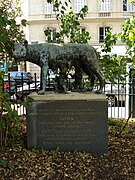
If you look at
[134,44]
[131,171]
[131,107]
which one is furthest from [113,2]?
[131,171]

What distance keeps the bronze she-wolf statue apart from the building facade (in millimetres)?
34882

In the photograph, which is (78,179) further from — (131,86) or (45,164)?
(131,86)

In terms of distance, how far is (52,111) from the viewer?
5.89 m

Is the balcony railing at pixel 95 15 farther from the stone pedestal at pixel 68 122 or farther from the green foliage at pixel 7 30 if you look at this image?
the stone pedestal at pixel 68 122

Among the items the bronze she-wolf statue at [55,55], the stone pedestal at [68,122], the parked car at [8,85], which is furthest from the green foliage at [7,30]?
the parked car at [8,85]

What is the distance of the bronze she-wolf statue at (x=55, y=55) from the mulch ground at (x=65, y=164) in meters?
1.16

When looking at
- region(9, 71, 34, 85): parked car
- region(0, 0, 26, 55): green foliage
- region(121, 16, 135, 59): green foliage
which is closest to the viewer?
region(0, 0, 26, 55): green foliage

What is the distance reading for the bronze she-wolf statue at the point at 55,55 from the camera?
5812mm

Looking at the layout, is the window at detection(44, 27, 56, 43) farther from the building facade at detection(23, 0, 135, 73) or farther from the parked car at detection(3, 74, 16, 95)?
the building facade at detection(23, 0, 135, 73)

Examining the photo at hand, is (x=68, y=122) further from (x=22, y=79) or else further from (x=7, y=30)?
(x=22, y=79)

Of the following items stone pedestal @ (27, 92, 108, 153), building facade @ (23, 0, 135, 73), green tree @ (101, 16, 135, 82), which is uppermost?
building facade @ (23, 0, 135, 73)

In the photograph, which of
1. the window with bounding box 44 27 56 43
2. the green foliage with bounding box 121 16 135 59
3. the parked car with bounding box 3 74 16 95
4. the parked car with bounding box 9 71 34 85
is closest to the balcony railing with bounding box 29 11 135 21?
the parked car with bounding box 9 71 34 85

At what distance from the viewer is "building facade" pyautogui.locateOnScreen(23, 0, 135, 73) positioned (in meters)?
41.0

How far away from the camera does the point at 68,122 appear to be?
5.93 m
